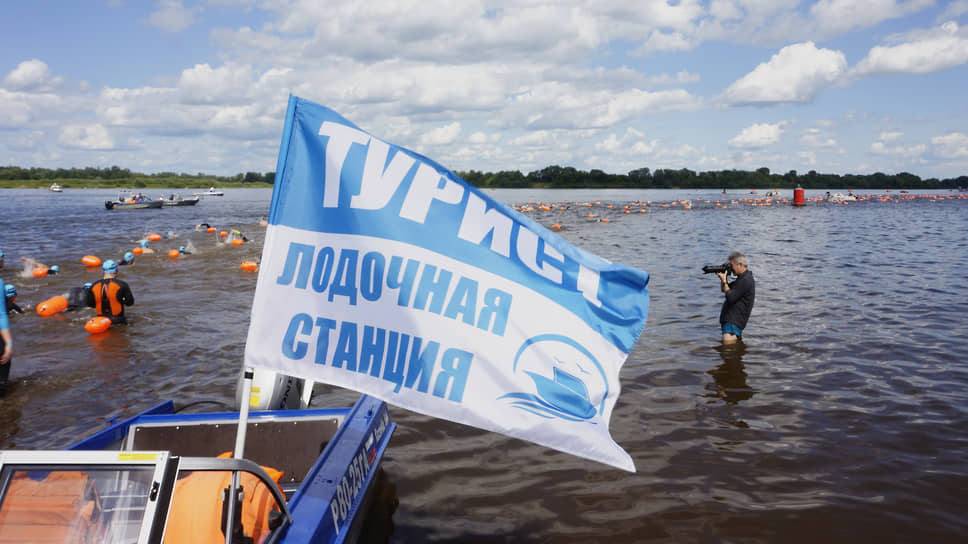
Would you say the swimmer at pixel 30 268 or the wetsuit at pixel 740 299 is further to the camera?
the swimmer at pixel 30 268

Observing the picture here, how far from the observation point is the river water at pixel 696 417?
632 centimetres

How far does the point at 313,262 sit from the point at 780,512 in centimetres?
577

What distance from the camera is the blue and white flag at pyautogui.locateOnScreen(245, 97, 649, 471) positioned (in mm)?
4109

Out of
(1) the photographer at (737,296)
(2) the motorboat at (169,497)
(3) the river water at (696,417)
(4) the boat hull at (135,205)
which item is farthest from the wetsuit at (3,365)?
(4) the boat hull at (135,205)

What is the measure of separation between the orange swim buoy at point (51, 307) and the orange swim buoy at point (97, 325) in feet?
11.0

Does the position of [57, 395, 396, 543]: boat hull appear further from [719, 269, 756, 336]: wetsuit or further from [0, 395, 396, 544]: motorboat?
[719, 269, 756, 336]: wetsuit

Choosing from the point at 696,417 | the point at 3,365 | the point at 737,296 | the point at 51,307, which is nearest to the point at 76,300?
the point at 51,307

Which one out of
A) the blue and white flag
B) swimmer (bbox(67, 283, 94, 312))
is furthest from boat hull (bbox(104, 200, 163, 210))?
the blue and white flag

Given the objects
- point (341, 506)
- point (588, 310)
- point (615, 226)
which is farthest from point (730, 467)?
point (615, 226)

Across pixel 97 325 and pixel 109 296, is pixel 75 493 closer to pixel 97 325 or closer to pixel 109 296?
pixel 97 325

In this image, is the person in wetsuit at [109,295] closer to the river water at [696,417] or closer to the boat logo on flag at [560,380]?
the river water at [696,417]

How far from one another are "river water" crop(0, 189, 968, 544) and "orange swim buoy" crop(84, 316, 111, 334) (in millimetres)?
398

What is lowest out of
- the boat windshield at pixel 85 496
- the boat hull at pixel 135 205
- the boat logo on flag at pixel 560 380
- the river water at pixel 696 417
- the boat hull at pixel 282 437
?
the river water at pixel 696 417

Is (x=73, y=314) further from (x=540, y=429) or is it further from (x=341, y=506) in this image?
(x=540, y=429)
